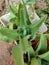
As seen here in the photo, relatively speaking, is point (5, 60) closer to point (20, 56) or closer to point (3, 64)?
point (3, 64)

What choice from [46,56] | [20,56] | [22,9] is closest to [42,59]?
[46,56]

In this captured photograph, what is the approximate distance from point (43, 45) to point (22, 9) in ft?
0.76

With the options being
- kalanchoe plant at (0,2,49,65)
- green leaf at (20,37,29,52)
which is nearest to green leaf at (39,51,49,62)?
kalanchoe plant at (0,2,49,65)

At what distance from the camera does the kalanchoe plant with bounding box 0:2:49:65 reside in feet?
3.04

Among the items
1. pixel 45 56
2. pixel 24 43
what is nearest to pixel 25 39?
pixel 24 43

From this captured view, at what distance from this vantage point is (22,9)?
2.97 feet

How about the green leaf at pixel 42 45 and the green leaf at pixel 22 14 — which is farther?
the green leaf at pixel 42 45

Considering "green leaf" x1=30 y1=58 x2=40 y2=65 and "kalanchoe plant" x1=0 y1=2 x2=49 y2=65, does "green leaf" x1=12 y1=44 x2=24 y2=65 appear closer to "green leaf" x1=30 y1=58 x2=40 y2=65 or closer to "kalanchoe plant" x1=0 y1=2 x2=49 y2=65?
"kalanchoe plant" x1=0 y1=2 x2=49 y2=65

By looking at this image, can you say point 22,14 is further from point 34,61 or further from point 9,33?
point 34,61

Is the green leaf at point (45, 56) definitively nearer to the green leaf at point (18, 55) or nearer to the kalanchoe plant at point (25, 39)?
the kalanchoe plant at point (25, 39)

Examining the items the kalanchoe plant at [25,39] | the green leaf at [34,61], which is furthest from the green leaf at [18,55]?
the green leaf at [34,61]

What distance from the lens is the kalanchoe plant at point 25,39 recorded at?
927mm

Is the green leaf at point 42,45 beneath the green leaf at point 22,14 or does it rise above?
beneath

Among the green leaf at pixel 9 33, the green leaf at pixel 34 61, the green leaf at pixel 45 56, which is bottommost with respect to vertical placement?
the green leaf at pixel 34 61
